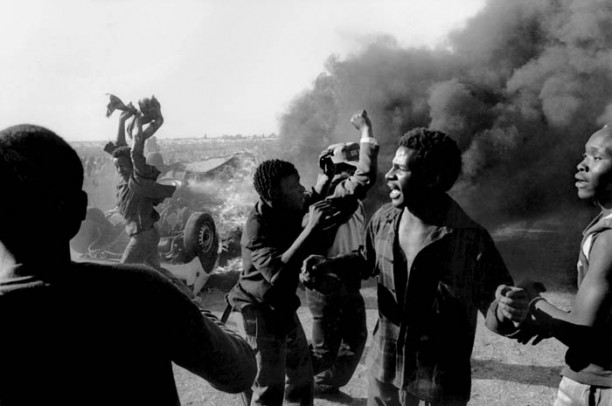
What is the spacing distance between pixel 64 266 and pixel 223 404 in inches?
133

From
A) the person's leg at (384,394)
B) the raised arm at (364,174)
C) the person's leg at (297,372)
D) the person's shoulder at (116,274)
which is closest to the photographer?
the person's shoulder at (116,274)

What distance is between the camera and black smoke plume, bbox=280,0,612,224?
373 inches

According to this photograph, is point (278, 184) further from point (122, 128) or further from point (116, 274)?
point (122, 128)

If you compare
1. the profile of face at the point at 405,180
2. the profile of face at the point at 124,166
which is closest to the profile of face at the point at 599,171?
the profile of face at the point at 405,180

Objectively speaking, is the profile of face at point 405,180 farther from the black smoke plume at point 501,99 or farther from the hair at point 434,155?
the black smoke plume at point 501,99

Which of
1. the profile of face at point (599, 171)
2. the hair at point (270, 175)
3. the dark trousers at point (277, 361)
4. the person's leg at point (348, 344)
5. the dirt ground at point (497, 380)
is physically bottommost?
the dirt ground at point (497, 380)

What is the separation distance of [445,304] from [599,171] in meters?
0.90

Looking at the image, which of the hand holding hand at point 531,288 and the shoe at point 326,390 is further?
the shoe at point 326,390

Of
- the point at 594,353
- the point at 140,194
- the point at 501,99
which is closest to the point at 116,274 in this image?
the point at 594,353

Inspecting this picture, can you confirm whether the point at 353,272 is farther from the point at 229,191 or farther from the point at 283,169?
the point at 229,191

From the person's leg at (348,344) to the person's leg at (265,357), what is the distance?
4.19ft

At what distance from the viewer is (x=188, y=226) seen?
7.23 meters

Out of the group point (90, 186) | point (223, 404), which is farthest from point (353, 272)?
point (90, 186)

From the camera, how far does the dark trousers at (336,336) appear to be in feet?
13.6
